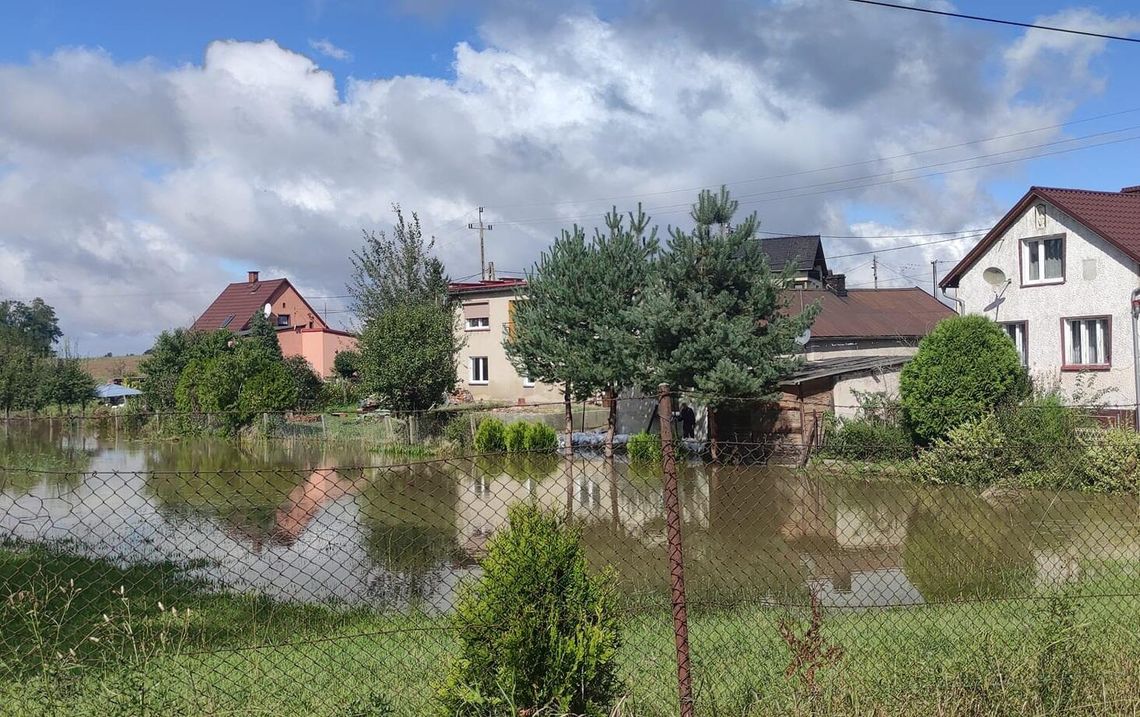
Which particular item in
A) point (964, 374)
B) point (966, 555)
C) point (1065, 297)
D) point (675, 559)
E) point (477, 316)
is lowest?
point (966, 555)

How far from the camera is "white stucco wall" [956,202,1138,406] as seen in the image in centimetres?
2261

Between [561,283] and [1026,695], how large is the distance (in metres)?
21.5

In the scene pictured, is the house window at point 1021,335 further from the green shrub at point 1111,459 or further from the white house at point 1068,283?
the green shrub at point 1111,459

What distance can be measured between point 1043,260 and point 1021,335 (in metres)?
2.07

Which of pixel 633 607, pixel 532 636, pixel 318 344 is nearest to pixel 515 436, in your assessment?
pixel 633 607

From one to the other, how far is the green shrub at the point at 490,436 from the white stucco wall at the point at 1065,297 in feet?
45.3

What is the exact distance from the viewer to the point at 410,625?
289 inches

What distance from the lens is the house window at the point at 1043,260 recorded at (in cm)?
2444

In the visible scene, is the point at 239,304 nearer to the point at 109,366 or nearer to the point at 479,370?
the point at 109,366

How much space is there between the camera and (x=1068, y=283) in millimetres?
24016

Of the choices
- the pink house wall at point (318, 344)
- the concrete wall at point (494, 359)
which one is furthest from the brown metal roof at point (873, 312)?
the pink house wall at point (318, 344)

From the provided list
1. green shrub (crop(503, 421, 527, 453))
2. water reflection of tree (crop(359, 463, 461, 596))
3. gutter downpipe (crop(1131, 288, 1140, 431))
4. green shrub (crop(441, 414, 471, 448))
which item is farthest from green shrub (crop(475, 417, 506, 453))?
gutter downpipe (crop(1131, 288, 1140, 431))

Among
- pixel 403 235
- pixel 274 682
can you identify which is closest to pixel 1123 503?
pixel 274 682

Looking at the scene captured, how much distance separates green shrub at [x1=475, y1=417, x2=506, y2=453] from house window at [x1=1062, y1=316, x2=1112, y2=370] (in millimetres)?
15070
